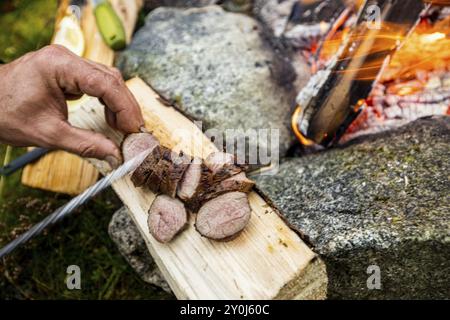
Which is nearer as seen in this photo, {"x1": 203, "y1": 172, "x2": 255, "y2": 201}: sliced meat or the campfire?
{"x1": 203, "y1": 172, "x2": 255, "y2": 201}: sliced meat

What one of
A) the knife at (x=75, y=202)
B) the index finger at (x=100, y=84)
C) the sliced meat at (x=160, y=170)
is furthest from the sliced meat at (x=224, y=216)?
the index finger at (x=100, y=84)

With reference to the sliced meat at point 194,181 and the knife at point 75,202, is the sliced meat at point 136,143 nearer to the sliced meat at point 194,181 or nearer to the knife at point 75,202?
the knife at point 75,202

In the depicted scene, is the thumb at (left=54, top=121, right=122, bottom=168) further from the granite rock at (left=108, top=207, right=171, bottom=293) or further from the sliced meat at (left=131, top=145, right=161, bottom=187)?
the granite rock at (left=108, top=207, right=171, bottom=293)

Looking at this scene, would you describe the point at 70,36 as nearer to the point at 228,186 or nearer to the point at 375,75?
the point at 228,186

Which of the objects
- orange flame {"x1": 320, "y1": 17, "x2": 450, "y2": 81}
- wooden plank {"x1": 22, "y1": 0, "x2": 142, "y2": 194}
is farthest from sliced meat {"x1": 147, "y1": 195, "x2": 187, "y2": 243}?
orange flame {"x1": 320, "y1": 17, "x2": 450, "y2": 81}

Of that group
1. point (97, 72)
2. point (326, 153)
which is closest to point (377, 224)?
point (326, 153)

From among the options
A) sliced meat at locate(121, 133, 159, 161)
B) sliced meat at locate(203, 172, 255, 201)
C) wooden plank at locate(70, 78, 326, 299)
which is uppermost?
sliced meat at locate(121, 133, 159, 161)

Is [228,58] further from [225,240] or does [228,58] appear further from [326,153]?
[225,240]
